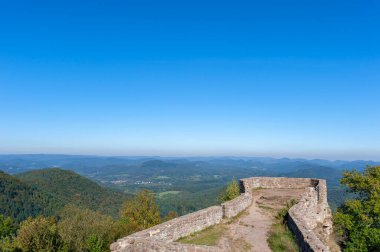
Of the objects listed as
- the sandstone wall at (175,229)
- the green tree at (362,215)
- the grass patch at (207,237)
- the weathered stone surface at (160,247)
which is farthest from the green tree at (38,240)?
the green tree at (362,215)

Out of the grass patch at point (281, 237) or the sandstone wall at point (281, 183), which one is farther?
the sandstone wall at point (281, 183)

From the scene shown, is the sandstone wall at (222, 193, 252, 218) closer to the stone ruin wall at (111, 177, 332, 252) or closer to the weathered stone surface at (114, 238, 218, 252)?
the stone ruin wall at (111, 177, 332, 252)

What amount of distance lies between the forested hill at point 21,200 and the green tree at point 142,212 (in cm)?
10248

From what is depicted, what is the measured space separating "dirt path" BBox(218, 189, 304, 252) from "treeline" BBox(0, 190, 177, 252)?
16.7m

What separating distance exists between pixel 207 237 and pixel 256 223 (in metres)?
3.59

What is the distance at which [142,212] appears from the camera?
48.7 meters

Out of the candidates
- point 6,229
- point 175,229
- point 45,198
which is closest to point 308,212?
point 175,229

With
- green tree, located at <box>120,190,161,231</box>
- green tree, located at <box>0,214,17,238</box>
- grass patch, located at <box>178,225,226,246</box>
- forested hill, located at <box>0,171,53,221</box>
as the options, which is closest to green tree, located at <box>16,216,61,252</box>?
green tree, located at <box>120,190,161,231</box>

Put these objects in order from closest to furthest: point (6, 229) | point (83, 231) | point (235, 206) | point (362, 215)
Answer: point (235, 206)
point (362, 215)
point (83, 231)
point (6, 229)

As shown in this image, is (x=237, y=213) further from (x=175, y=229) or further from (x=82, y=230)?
(x=82, y=230)

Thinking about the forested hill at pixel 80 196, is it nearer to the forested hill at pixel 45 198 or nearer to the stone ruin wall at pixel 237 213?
the forested hill at pixel 45 198

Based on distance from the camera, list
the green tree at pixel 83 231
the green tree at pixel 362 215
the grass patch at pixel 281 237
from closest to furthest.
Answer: the grass patch at pixel 281 237
the green tree at pixel 362 215
the green tree at pixel 83 231

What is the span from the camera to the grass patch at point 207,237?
41.4 ft

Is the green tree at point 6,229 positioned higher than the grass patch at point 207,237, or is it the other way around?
the grass patch at point 207,237
